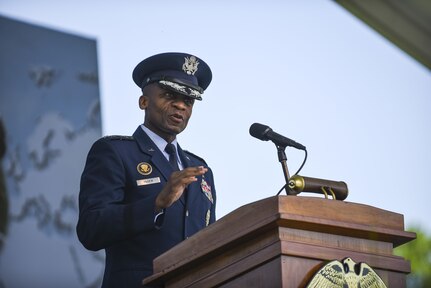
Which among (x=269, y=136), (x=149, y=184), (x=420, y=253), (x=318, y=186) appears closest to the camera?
(x=318, y=186)

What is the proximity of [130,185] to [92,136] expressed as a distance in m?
3.76

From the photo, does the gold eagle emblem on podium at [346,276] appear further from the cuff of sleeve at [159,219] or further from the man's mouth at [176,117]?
the man's mouth at [176,117]

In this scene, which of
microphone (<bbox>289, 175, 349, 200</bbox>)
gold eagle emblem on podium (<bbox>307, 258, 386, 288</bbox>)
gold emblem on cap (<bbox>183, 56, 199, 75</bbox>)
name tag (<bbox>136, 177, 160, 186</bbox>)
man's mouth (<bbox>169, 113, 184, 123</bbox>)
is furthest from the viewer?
gold emblem on cap (<bbox>183, 56, 199, 75</bbox>)

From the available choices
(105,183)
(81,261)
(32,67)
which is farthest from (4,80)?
(105,183)

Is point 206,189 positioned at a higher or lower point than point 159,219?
higher

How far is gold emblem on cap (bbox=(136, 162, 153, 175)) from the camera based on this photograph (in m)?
3.54

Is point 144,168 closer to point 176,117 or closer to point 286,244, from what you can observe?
point 176,117

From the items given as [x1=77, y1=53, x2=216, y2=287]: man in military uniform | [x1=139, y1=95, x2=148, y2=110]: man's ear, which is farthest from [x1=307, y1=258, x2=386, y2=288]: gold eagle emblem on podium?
[x1=139, y1=95, x2=148, y2=110]: man's ear

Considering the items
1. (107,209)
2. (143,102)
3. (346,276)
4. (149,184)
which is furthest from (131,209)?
(346,276)

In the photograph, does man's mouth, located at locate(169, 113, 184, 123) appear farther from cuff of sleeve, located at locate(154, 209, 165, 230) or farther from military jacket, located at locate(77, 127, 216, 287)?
cuff of sleeve, located at locate(154, 209, 165, 230)

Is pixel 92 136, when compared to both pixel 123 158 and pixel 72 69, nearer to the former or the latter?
pixel 72 69

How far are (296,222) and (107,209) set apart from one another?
33.2 inches

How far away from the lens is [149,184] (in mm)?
3506

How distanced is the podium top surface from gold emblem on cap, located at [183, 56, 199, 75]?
1.17 meters
